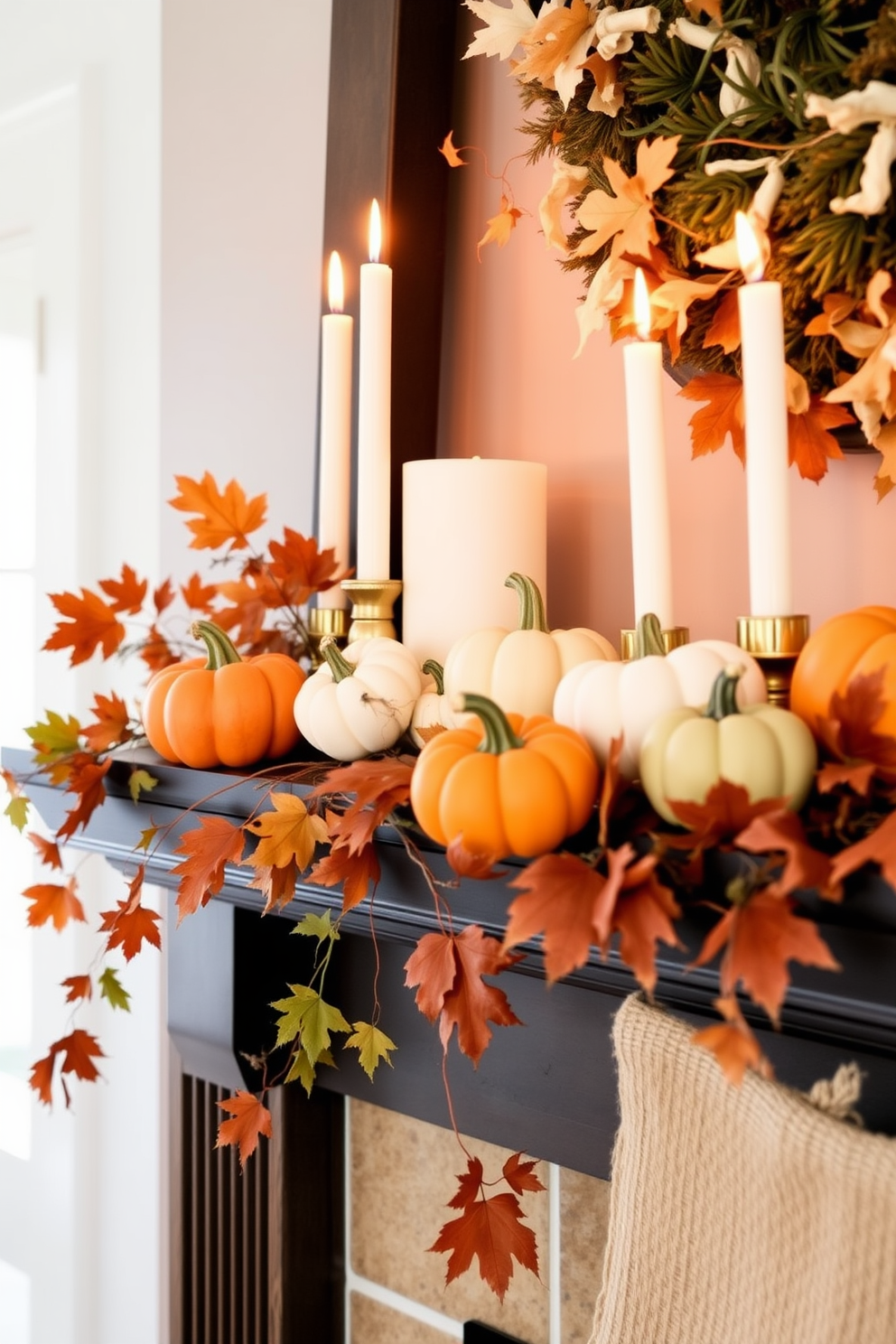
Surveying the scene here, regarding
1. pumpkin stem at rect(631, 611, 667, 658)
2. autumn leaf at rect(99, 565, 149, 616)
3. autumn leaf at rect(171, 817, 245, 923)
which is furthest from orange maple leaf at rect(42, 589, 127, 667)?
pumpkin stem at rect(631, 611, 667, 658)

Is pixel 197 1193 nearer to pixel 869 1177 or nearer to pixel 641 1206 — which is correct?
pixel 641 1206

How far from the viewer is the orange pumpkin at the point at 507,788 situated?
0.51 meters

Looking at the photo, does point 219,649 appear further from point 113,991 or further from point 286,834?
point 113,991

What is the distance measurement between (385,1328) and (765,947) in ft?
2.48

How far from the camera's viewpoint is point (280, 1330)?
964 millimetres

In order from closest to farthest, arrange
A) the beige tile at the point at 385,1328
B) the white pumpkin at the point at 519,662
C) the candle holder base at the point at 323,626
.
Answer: the white pumpkin at the point at 519,662, the candle holder base at the point at 323,626, the beige tile at the point at 385,1328

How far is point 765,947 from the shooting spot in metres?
0.43

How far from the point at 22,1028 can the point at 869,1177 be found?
54.9 inches

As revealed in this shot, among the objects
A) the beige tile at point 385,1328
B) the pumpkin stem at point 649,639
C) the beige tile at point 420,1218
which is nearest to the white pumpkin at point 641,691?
the pumpkin stem at point 649,639

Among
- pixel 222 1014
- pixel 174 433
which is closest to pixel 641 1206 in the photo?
pixel 222 1014

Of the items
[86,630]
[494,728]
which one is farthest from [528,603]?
[86,630]

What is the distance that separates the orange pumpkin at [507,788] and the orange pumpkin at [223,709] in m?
0.21

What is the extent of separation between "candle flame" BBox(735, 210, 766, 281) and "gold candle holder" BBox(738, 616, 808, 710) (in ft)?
0.55

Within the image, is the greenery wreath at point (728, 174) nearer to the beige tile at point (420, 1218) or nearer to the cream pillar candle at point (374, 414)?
the cream pillar candle at point (374, 414)
